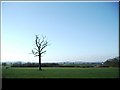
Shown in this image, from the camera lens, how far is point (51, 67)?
19125 millimetres

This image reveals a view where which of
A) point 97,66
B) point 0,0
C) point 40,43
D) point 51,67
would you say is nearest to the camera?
point 0,0

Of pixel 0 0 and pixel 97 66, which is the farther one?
pixel 97 66

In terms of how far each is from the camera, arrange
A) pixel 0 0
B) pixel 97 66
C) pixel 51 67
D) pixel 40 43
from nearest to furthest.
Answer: pixel 0 0, pixel 40 43, pixel 51 67, pixel 97 66

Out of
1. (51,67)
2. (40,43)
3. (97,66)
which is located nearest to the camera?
(40,43)
